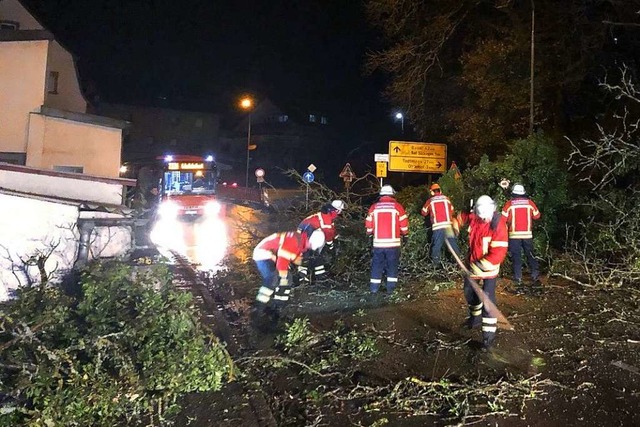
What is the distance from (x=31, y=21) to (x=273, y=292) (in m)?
14.8

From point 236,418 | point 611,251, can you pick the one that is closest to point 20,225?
point 236,418

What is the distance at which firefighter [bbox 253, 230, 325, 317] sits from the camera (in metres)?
6.71

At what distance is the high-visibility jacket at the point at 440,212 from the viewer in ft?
30.4

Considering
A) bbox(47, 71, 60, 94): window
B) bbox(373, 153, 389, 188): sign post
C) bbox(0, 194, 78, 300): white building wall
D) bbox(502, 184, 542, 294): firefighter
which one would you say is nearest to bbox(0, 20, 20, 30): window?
bbox(47, 71, 60, 94): window

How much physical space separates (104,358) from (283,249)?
248cm

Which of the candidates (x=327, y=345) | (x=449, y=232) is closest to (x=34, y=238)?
(x=327, y=345)

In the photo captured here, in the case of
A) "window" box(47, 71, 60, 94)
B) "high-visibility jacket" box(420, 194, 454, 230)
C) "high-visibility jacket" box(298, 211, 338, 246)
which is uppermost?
"window" box(47, 71, 60, 94)

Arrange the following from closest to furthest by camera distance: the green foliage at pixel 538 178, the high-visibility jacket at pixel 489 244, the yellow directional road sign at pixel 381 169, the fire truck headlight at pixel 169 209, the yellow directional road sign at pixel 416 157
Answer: the high-visibility jacket at pixel 489 244 → the green foliage at pixel 538 178 → the yellow directional road sign at pixel 381 169 → the yellow directional road sign at pixel 416 157 → the fire truck headlight at pixel 169 209

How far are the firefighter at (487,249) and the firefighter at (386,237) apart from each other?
6.38 feet

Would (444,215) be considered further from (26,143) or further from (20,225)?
(26,143)

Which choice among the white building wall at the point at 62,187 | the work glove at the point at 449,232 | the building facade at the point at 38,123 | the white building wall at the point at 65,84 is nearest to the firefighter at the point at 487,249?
the work glove at the point at 449,232

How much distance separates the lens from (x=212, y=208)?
64.9 ft

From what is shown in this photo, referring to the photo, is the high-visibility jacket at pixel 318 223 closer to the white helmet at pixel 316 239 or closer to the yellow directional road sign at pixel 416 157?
the white helmet at pixel 316 239

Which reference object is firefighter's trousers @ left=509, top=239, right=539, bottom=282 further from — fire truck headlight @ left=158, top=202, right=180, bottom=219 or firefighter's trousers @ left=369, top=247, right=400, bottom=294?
fire truck headlight @ left=158, top=202, right=180, bottom=219
